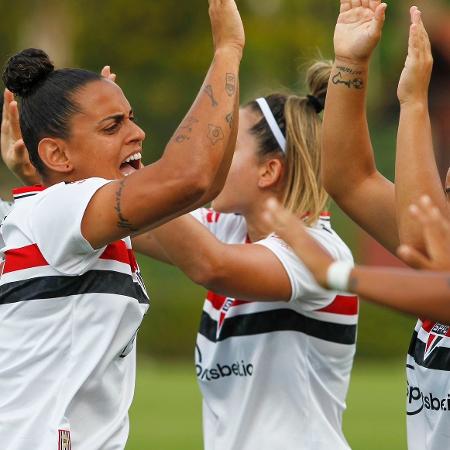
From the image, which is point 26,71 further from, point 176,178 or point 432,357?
point 432,357

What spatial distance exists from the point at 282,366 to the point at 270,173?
3.08ft

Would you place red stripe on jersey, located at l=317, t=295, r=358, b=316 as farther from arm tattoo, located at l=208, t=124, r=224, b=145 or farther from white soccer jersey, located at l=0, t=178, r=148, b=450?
arm tattoo, located at l=208, t=124, r=224, b=145

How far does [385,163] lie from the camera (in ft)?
68.9

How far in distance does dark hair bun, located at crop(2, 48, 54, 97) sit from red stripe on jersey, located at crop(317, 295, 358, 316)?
1721 millimetres

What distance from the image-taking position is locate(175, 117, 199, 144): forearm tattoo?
13.9 feet

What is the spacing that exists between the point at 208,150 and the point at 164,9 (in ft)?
88.0

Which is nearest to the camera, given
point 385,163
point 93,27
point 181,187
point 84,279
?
point 181,187

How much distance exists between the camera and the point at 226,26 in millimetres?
4480

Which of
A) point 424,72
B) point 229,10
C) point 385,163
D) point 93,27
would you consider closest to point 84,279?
point 229,10

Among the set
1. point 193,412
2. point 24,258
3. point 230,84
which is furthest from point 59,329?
point 193,412

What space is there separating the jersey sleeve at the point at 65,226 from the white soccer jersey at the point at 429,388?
1333mm

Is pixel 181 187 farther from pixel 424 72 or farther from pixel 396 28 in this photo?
pixel 396 28

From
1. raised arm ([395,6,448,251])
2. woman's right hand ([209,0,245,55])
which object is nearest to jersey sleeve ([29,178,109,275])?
woman's right hand ([209,0,245,55])

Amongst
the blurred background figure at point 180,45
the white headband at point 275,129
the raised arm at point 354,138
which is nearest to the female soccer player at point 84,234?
the raised arm at point 354,138
